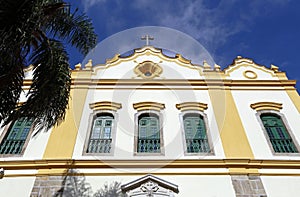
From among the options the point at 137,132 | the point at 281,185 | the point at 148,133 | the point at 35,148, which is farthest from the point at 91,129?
the point at 281,185

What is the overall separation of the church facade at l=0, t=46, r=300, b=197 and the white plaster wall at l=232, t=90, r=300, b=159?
0.04 m

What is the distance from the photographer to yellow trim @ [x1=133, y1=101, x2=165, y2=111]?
1089 centimetres

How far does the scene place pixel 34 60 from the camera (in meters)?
6.38

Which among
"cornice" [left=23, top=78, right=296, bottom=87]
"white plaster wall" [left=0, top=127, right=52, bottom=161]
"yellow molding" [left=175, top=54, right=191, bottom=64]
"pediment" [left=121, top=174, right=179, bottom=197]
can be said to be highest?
"yellow molding" [left=175, top=54, right=191, bottom=64]

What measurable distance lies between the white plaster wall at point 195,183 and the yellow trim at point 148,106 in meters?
3.25

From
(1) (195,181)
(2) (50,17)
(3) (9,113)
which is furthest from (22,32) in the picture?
(1) (195,181)

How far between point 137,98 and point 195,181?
4.52m

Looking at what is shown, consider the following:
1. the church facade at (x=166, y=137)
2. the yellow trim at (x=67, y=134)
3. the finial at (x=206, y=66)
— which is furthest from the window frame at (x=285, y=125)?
the yellow trim at (x=67, y=134)

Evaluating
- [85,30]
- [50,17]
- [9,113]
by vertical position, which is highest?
[85,30]

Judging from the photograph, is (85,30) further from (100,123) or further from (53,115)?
(100,123)

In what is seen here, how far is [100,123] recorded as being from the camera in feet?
34.4

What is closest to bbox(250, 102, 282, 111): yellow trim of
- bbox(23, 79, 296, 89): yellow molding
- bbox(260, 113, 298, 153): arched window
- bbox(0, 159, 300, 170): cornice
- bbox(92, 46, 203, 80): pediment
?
bbox(260, 113, 298, 153): arched window

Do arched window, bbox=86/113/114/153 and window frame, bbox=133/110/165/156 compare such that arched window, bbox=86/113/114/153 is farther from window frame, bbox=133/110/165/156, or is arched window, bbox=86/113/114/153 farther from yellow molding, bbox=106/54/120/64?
yellow molding, bbox=106/54/120/64

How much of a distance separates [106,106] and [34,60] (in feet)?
15.9
